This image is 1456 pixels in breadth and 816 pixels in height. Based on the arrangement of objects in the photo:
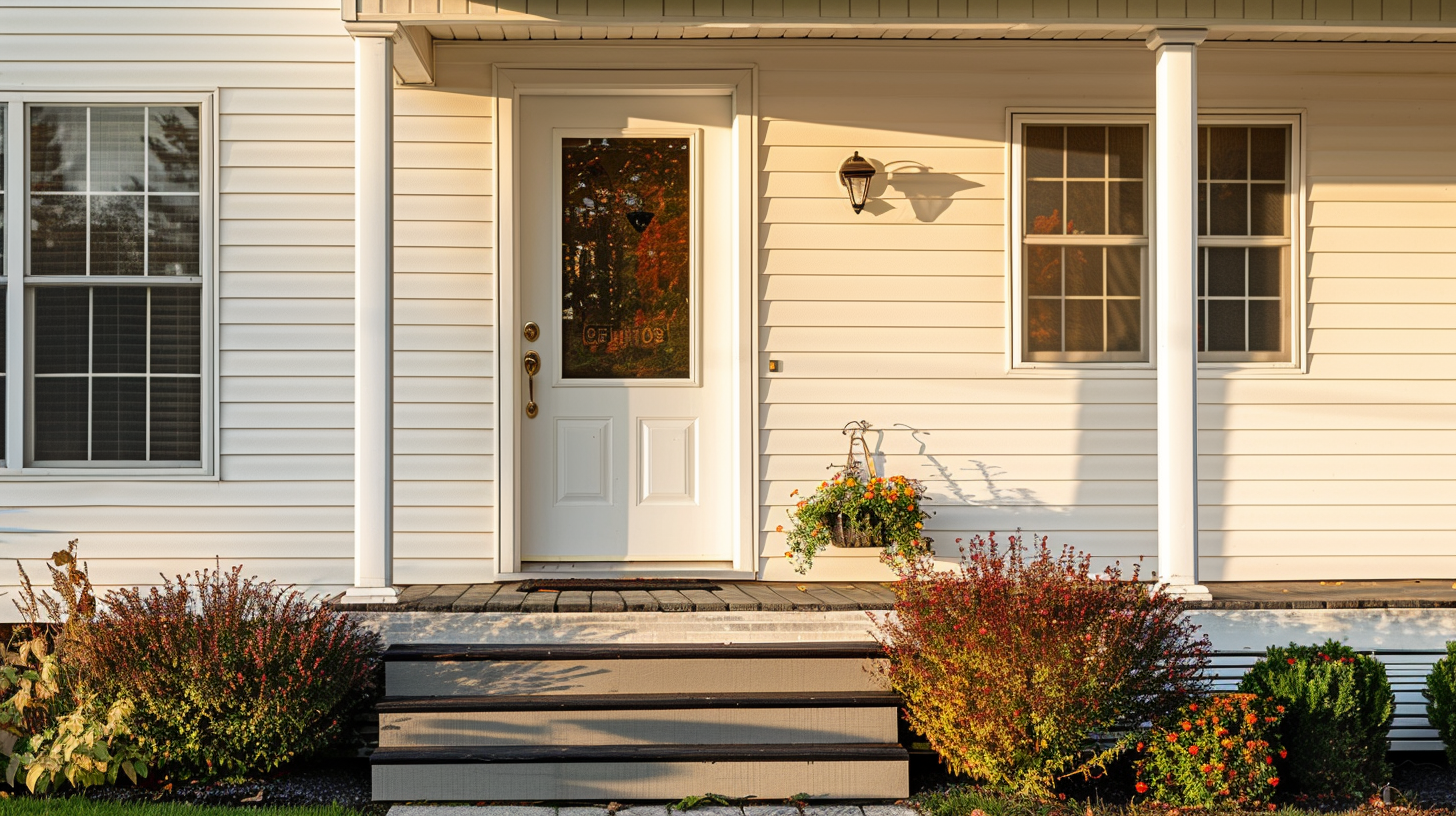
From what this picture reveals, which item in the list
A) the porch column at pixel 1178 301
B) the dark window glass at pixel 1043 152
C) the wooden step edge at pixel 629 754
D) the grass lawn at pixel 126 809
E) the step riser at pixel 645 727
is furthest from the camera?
the dark window glass at pixel 1043 152

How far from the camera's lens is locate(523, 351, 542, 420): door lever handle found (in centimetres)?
557

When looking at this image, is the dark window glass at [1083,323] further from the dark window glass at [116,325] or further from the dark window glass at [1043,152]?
the dark window glass at [116,325]

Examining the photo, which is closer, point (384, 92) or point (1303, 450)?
point (384, 92)

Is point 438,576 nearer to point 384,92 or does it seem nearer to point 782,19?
point 384,92

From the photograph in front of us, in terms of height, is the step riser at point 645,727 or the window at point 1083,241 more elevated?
the window at point 1083,241

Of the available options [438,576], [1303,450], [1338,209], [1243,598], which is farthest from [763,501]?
[1338,209]

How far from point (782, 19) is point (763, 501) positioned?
214cm

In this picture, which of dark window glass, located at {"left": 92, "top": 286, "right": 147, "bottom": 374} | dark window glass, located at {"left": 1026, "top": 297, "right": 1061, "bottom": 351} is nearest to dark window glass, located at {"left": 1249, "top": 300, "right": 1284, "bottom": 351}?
dark window glass, located at {"left": 1026, "top": 297, "right": 1061, "bottom": 351}

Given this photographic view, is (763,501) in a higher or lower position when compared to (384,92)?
lower

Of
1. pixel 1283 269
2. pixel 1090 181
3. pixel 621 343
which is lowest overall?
pixel 621 343

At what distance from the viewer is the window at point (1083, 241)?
567 centimetres

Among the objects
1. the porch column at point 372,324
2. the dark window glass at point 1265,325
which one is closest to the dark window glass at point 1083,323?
the dark window glass at point 1265,325

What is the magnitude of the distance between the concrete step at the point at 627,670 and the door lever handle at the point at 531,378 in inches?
51.3

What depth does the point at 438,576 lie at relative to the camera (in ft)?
18.3
